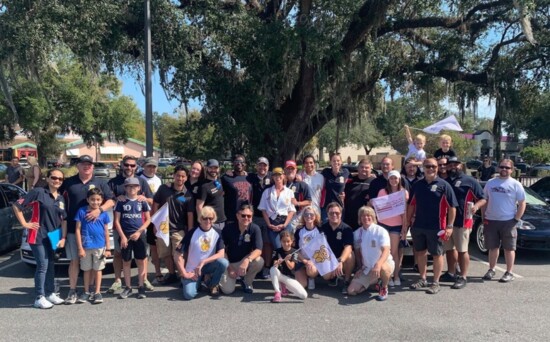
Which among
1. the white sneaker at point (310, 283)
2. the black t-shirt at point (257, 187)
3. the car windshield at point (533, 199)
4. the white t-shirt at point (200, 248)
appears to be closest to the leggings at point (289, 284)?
the white sneaker at point (310, 283)

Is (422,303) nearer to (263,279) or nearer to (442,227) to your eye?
(442,227)

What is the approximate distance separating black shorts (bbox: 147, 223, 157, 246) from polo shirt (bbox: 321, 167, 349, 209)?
2.53m

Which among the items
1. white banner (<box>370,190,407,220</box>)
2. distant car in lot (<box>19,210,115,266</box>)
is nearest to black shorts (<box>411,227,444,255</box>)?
white banner (<box>370,190,407,220</box>)

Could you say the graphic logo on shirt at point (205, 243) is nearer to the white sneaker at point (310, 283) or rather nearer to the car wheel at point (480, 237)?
the white sneaker at point (310, 283)

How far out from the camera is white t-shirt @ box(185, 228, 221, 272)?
5.67 metres

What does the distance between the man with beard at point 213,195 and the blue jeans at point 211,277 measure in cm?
64

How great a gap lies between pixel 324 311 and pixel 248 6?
10.0 metres

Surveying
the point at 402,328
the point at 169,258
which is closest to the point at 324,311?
the point at 402,328

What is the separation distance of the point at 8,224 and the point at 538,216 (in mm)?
9470

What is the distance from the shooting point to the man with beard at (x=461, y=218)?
6.06 meters

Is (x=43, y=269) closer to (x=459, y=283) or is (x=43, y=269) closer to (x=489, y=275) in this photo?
(x=459, y=283)

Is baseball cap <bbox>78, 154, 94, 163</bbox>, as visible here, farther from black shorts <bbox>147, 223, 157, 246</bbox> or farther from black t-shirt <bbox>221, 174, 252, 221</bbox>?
black t-shirt <bbox>221, 174, 252, 221</bbox>

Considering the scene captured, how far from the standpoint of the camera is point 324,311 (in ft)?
16.5

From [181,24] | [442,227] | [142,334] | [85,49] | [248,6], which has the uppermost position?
[248,6]
